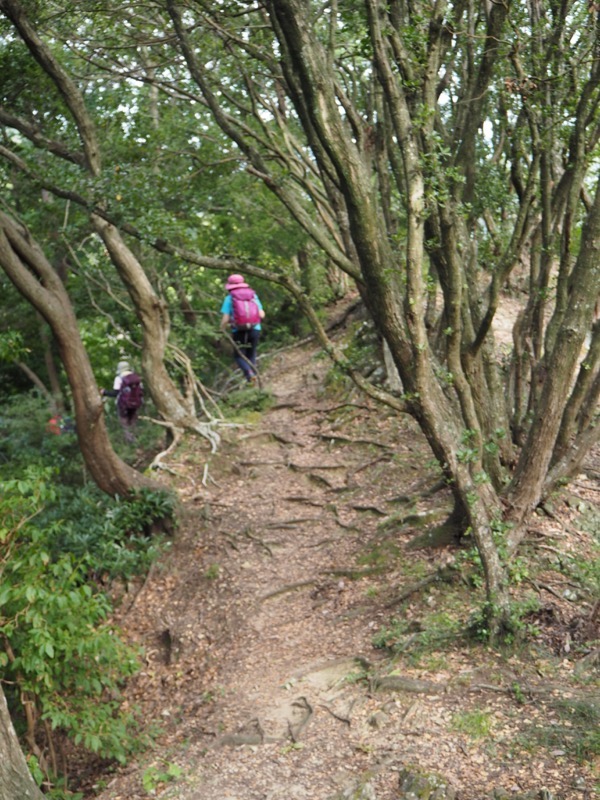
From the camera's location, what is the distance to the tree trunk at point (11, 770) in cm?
453

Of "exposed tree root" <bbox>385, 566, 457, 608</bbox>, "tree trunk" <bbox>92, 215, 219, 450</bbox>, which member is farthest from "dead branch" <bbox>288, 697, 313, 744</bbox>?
"tree trunk" <bbox>92, 215, 219, 450</bbox>

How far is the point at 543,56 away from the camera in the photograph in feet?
23.0

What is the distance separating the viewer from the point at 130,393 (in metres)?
14.2

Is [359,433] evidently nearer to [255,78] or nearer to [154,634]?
[154,634]

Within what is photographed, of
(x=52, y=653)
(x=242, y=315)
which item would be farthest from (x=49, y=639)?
(x=242, y=315)

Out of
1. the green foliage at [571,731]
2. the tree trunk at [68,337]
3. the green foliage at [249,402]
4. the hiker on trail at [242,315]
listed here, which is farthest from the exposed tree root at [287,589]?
the hiker on trail at [242,315]

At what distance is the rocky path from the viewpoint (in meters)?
5.81

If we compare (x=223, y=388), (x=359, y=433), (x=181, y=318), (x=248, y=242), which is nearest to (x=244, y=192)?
(x=248, y=242)

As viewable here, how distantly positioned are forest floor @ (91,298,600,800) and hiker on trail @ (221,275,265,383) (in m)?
2.07

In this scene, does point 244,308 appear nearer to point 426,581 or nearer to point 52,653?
point 426,581

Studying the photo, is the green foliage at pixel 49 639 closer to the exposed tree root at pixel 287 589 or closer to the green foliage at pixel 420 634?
the exposed tree root at pixel 287 589

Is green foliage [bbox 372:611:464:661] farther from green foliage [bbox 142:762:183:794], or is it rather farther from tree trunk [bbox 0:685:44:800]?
tree trunk [bbox 0:685:44:800]

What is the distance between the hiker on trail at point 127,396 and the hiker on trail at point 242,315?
Answer: 1870 millimetres

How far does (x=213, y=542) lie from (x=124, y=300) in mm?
6298
